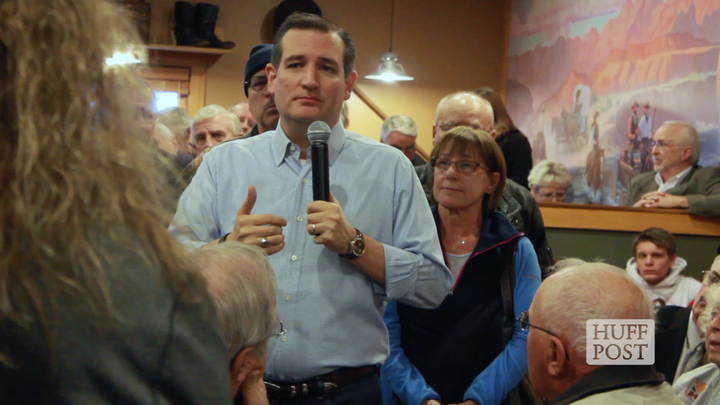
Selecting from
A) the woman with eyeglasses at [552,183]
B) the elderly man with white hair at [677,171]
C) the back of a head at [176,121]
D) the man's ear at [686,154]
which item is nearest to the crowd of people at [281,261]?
the back of a head at [176,121]

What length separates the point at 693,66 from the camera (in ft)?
21.3

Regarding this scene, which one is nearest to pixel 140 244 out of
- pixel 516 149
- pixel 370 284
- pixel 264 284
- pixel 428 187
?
pixel 264 284

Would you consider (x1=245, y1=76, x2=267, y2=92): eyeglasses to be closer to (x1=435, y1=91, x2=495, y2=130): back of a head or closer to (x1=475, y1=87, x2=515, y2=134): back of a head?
(x1=435, y1=91, x2=495, y2=130): back of a head

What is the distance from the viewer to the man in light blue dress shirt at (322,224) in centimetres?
175

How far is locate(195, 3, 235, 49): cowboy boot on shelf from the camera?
8461 mm

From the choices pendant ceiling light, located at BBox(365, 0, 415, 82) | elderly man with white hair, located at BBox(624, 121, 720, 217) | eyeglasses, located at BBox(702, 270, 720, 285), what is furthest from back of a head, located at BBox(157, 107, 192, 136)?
pendant ceiling light, located at BBox(365, 0, 415, 82)

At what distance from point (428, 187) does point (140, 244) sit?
2229mm

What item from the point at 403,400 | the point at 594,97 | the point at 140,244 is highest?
the point at 594,97

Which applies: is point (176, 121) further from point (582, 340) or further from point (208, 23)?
point (208, 23)

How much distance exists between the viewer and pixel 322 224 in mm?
1702

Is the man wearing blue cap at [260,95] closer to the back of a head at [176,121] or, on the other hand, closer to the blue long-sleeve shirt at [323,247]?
the blue long-sleeve shirt at [323,247]

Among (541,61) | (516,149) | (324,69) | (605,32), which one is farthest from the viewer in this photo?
(541,61)

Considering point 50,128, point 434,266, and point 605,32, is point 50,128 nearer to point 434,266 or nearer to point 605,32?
point 434,266

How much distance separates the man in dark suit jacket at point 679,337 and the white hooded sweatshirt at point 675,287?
1220 millimetres
